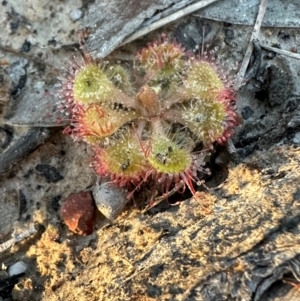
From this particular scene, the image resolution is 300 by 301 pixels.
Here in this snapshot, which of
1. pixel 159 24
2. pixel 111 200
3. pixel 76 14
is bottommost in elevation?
pixel 111 200

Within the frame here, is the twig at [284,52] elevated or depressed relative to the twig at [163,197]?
elevated

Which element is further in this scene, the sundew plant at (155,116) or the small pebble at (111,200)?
the small pebble at (111,200)

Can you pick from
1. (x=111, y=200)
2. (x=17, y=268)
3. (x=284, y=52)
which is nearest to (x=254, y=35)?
(x=284, y=52)

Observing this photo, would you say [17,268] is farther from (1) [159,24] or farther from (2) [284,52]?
(2) [284,52]

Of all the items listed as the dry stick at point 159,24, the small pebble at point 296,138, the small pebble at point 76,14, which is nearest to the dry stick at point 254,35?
the dry stick at point 159,24

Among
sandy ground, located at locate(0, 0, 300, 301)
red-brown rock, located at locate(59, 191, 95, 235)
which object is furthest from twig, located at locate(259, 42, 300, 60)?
red-brown rock, located at locate(59, 191, 95, 235)

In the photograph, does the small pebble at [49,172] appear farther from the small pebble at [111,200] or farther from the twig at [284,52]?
the twig at [284,52]
